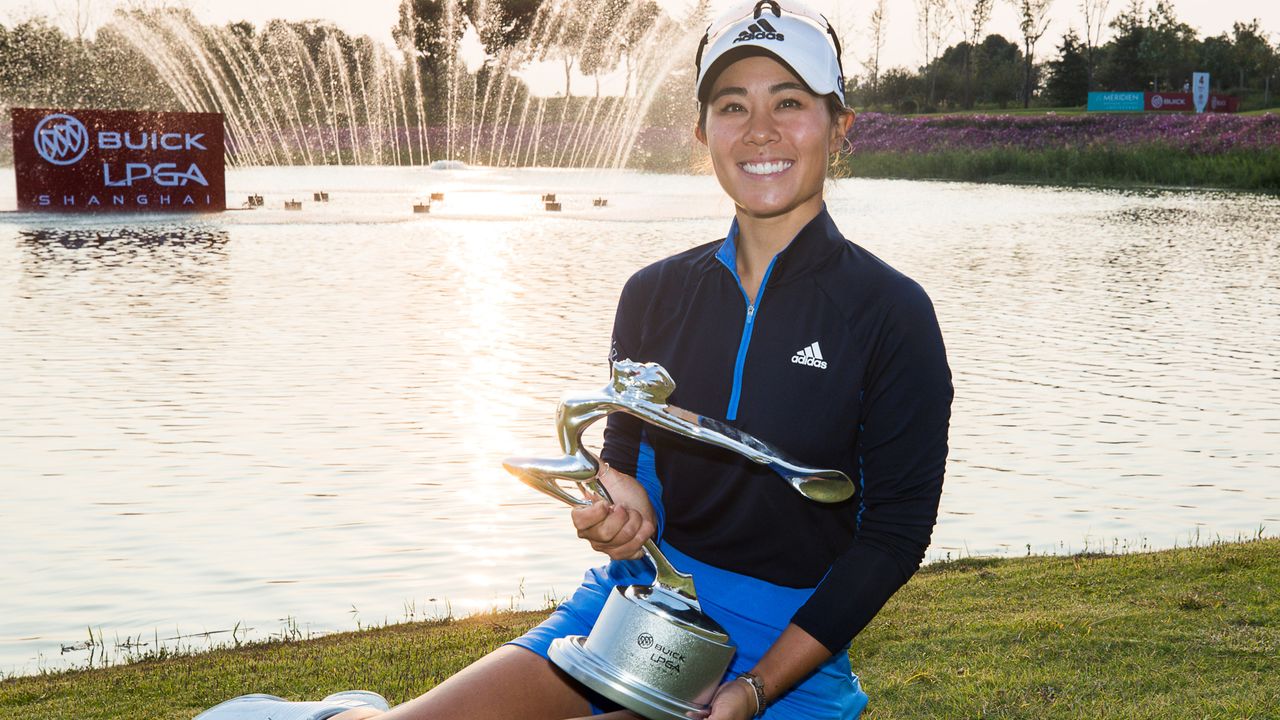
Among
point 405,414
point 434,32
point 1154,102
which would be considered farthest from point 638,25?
point 405,414

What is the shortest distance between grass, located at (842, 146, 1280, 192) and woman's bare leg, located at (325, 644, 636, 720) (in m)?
40.9

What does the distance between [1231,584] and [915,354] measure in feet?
12.8

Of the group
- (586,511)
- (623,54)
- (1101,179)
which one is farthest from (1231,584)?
(623,54)

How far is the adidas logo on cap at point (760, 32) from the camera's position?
2648mm

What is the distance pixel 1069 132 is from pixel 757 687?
56.6 metres

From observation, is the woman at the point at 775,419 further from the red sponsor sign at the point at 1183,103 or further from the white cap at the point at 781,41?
the red sponsor sign at the point at 1183,103

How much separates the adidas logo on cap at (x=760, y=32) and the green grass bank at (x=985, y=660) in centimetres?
258

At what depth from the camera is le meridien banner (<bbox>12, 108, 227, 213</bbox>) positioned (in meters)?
25.2

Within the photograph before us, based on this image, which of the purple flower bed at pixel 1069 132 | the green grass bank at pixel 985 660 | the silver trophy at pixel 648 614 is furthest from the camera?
the purple flower bed at pixel 1069 132

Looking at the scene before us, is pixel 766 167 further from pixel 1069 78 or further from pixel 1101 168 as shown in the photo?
pixel 1069 78

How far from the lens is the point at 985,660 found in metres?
4.91

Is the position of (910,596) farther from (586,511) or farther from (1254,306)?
(1254,306)

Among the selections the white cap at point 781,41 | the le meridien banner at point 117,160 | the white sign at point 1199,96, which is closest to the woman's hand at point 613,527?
the white cap at point 781,41

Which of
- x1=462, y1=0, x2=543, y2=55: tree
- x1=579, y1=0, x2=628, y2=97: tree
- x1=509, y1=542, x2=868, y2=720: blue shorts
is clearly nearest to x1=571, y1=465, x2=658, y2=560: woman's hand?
x1=509, y1=542, x2=868, y2=720: blue shorts
